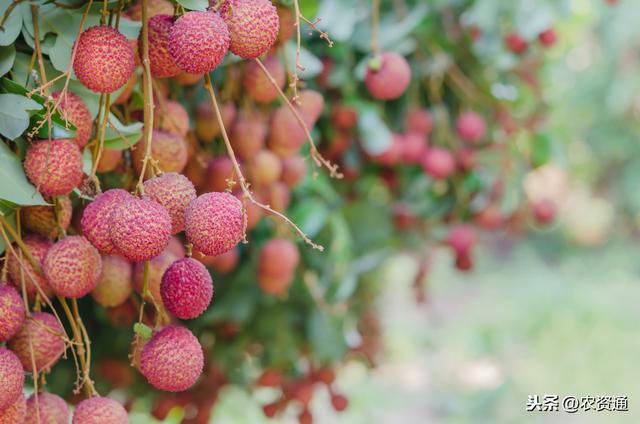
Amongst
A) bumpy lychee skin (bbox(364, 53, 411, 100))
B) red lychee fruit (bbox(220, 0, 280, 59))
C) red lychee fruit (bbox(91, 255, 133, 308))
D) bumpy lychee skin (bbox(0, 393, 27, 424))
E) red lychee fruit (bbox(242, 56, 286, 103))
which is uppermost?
bumpy lychee skin (bbox(364, 53, 411, 100))

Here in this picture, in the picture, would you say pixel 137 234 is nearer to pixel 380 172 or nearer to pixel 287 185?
pixel 287 185

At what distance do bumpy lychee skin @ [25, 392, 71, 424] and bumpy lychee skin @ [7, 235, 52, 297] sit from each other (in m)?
0.07

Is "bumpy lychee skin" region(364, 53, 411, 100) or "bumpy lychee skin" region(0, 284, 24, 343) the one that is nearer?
"bumpy lychee skin" region(0, 284, 24, 343)

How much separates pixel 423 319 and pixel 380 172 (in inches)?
119

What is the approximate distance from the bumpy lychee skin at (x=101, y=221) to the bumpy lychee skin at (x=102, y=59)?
0.21 feet

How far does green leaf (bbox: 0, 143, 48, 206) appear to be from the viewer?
0.49 metres

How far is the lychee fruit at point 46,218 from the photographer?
21.0 inches

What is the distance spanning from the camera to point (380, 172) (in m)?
1.29

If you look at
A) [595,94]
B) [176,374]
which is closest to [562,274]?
[595,94]

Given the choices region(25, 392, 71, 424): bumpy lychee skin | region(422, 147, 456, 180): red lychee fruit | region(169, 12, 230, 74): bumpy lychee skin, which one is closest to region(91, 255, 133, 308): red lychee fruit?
region(25, 392, 71, 424): bumpy lychee skin

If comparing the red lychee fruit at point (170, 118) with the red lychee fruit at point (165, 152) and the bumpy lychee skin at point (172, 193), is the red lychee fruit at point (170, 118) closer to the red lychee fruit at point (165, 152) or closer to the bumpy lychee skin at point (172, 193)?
the red lychee fruit at point (165, 152)

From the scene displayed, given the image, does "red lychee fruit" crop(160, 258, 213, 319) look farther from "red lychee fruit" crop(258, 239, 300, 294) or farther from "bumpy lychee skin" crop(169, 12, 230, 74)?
"red lychee fruit" crop(258, 239, 300, 294)

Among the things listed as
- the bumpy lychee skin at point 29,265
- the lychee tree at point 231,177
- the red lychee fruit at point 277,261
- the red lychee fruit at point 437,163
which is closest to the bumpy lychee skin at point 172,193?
Result: the lychee tree at point 231,177

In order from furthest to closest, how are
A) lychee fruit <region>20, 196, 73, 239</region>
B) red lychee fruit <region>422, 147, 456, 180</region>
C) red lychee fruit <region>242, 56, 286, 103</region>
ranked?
red lychee fruit <region>422, 147, 456, 180</region>
red lychee fruit <region>242, 56, 286, 103</region>
lychee fruit <region>20, 196, 73, 239</region>
